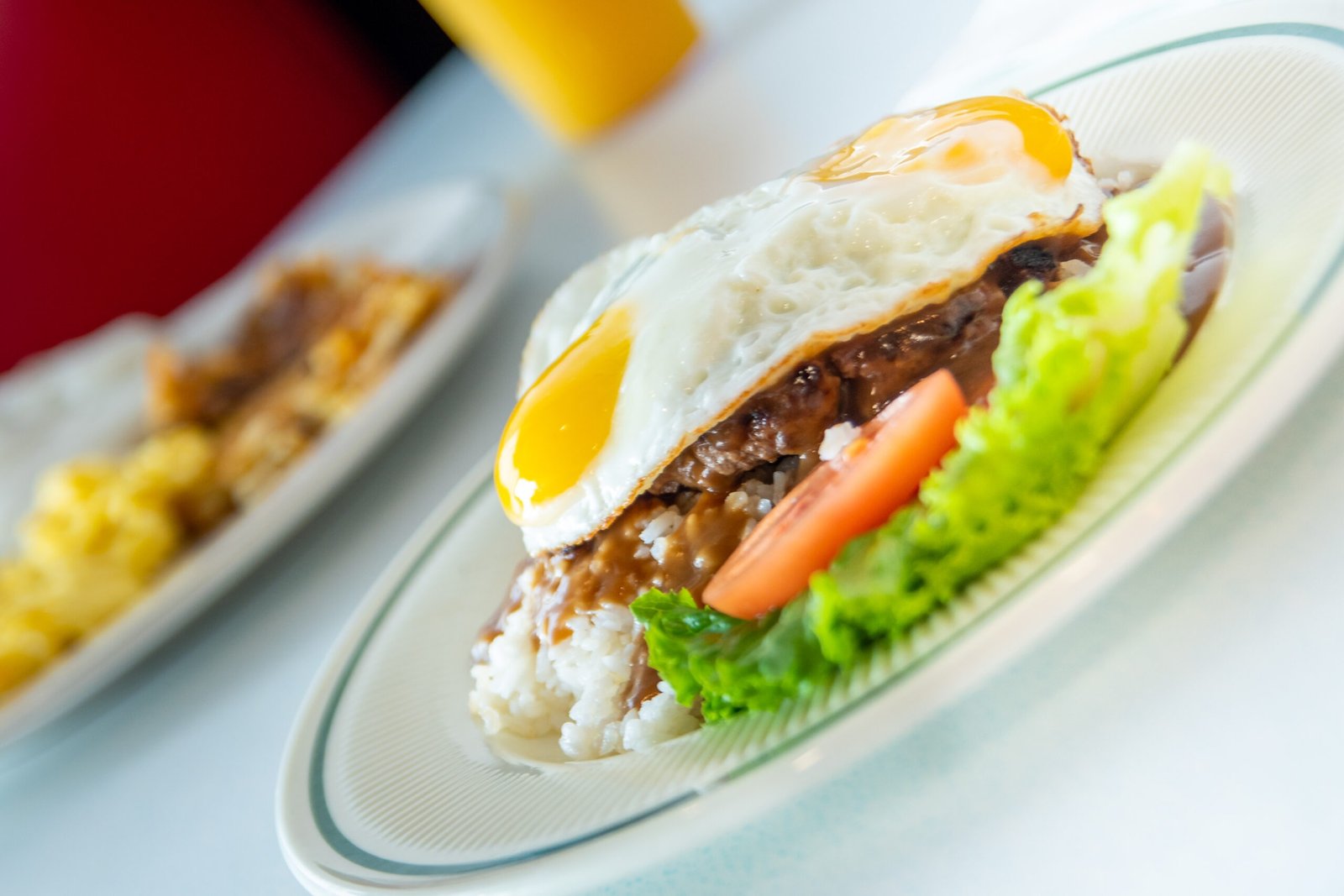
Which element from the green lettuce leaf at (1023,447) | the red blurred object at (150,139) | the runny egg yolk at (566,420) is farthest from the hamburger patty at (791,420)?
the red blurred object at (150,139)

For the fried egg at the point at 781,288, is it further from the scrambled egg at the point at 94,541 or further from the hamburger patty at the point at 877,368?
the scrambled egg at the point at 94,541

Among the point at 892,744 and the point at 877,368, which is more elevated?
the point at 877,368

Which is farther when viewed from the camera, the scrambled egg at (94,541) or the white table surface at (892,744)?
the scrambled egg at (94,541)

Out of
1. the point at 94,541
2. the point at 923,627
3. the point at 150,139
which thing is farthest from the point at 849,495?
the point at 150,139

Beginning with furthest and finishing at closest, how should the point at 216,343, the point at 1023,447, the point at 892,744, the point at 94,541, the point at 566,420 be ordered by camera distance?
the point at 216,343
the point at 94,541
the point at 566,420
the point at 892,744
the point at 1023,447

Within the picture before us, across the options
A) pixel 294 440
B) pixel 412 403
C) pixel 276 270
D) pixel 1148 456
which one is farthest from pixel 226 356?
pixel 1148 456

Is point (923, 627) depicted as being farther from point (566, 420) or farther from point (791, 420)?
point (566, 420)

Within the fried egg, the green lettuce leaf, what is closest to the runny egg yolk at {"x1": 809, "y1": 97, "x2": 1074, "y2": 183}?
the fried egg
